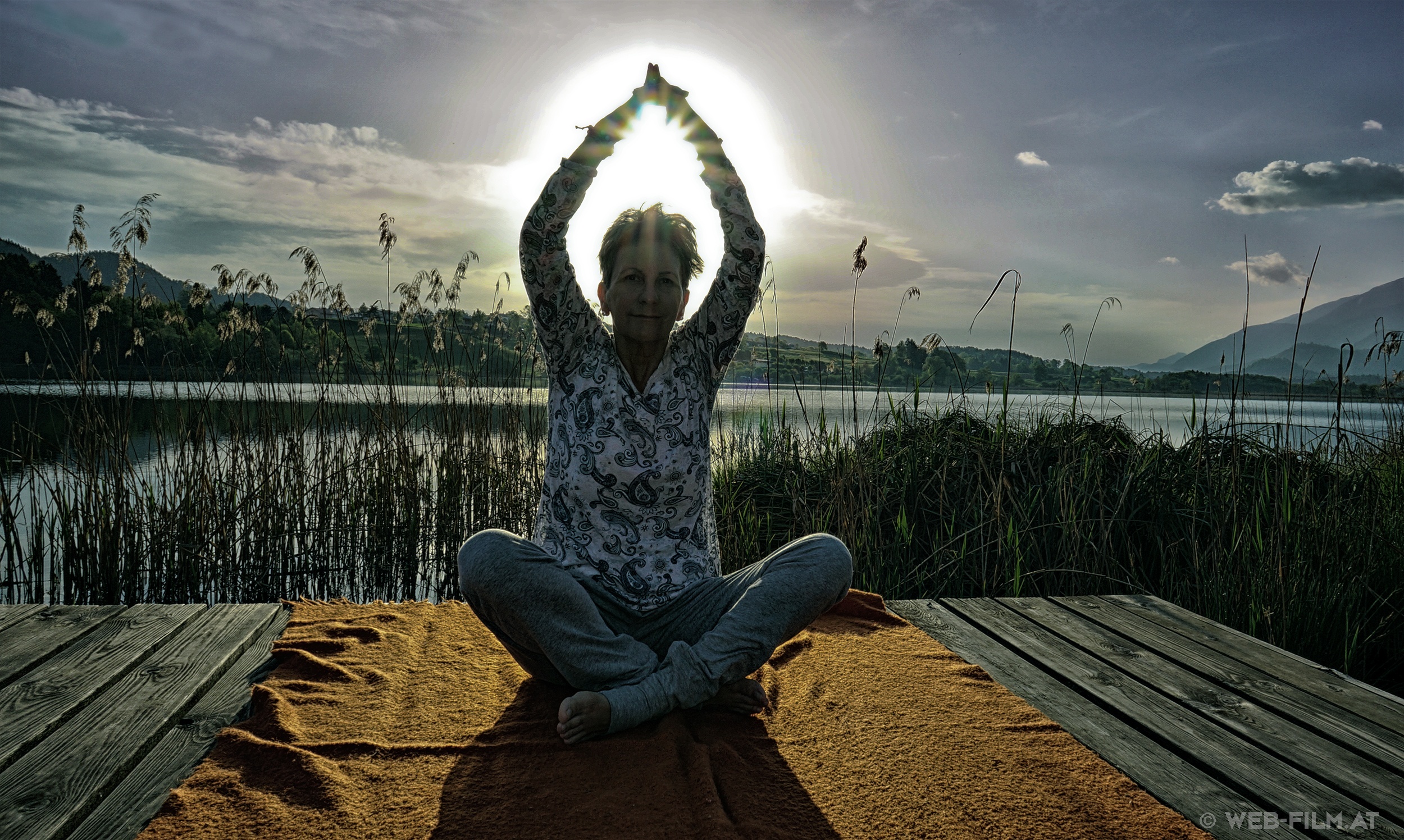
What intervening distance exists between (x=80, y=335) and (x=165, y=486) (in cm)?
78

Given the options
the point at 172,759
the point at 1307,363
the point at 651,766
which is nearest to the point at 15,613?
the point at 172,759

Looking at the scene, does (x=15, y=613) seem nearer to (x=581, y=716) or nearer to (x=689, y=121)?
→ (x=581, y=716)

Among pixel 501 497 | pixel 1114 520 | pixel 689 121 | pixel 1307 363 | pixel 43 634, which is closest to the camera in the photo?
pixel 689 121

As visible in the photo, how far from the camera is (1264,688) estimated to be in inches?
65.7

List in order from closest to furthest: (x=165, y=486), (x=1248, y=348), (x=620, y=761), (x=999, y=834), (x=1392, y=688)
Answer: (x=999, y=834)
(x=620, y=761)
(x=1392, y=688)
(x=1248, y=348)
(x=165, y=486)

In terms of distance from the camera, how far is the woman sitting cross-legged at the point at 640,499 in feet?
4.87

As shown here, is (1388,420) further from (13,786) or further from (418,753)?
(13,786)

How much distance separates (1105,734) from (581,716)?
1.06 m

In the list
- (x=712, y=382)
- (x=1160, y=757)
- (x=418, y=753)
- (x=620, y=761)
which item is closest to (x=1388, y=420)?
(x=1160, y=757)

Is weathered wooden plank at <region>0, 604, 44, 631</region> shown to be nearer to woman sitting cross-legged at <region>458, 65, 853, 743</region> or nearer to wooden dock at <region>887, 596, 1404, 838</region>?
woman sitting cross-legged at <region>458, 65, 853, 743</region>

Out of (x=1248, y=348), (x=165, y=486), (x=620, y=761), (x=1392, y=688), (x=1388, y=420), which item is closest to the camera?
(x=620, y=761)

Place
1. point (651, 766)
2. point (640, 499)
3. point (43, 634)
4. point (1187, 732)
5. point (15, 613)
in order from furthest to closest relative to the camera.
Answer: point (15, 613) < point (43, 634) < point (640, 499) < point (1187, 732) < point (651, 766)

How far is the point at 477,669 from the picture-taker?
1809 mm

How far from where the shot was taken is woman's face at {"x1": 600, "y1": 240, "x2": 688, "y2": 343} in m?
1.64
